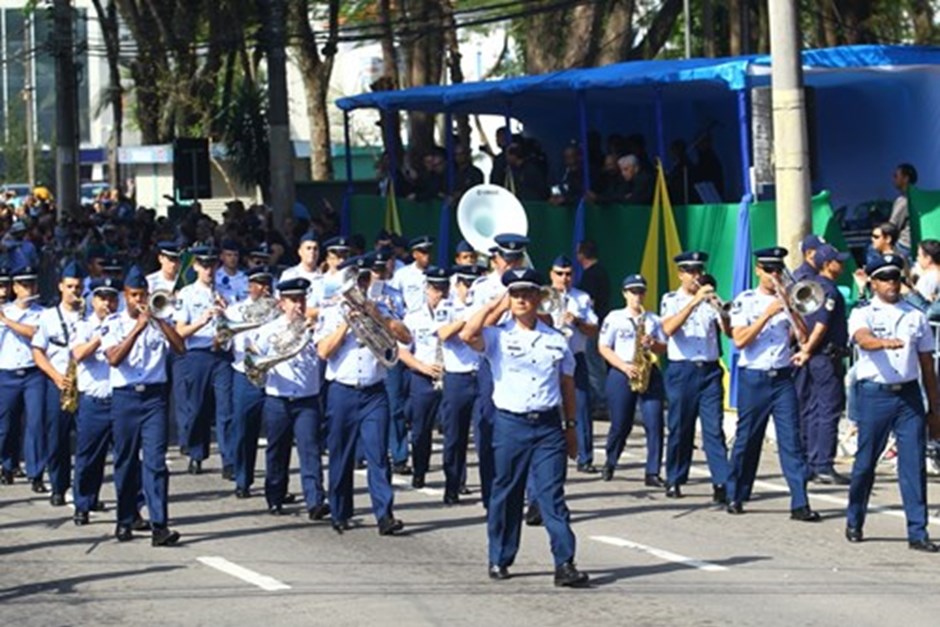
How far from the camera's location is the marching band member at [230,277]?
2078 centimetres

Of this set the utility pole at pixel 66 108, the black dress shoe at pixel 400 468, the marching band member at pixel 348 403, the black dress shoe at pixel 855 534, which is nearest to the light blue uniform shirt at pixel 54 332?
the marching band member at pixel 348 403

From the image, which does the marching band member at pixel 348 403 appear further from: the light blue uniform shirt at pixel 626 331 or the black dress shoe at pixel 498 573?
the light blue uniform shirt at pixel 626 331

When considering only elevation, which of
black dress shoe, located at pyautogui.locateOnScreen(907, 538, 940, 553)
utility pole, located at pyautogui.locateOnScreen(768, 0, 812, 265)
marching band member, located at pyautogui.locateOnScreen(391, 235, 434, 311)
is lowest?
black dress shoe, located at pyautogui.locateOnScreen(907, 538, 940, 553)

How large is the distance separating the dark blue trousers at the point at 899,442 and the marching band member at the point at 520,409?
232cm

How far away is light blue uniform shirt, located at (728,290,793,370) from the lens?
16.9 m

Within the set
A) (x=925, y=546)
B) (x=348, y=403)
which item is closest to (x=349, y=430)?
(x=348, y=403)

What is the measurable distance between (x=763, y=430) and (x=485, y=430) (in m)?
2.02

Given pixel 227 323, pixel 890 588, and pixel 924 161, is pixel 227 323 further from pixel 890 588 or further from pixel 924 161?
pixel 924 161

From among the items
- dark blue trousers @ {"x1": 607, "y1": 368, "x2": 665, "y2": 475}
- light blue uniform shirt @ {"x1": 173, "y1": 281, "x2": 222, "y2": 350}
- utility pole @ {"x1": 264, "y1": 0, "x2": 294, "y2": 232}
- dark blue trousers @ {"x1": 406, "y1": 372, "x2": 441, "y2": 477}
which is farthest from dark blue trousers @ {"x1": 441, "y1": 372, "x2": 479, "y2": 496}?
utility pole @ {"x1": 264, "y1": 0, "x2": 294, "y2": 232}

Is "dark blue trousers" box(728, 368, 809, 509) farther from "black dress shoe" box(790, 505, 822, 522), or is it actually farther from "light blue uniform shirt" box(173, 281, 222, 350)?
"light blue uniform shirt" box(173, 281, 222, 350)

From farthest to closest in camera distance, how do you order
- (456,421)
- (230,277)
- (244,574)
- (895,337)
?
(230,277), (456,421), (895,337), (244,574)

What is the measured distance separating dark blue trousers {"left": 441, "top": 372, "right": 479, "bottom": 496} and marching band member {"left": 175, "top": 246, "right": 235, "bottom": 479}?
2419 millimetres

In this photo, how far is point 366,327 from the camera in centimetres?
1650

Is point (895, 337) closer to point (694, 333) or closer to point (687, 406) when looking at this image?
point (694, 333)
